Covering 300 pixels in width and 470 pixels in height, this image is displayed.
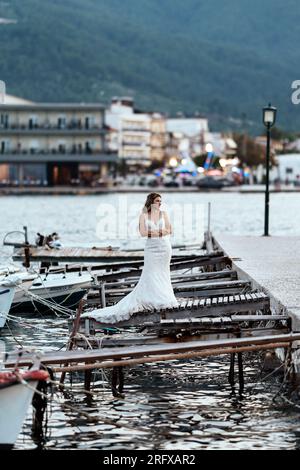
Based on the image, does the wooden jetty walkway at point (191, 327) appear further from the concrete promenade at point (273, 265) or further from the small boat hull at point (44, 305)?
the small boat hull at point (44, 305)

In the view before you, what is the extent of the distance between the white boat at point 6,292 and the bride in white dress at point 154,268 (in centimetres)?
586

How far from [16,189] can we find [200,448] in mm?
174440

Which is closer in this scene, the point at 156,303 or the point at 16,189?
the point at 156,303

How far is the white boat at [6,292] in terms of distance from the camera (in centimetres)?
2802

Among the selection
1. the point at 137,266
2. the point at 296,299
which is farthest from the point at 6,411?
the point at 137,266

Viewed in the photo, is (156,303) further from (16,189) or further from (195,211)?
(16,189)

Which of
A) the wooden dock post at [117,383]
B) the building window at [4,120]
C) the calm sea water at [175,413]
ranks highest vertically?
the building window at [4,120]

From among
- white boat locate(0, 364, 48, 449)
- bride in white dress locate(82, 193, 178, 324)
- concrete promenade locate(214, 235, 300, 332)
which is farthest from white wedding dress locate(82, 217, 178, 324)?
white boat locate(0, 364, 48, 449)

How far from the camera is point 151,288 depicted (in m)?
22.6

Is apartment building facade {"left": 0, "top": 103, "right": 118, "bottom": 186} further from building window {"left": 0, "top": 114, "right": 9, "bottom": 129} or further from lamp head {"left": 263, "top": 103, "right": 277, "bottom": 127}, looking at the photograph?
lamp head {"left": 263, "top": 103, "right": 277, "bottom": 127}

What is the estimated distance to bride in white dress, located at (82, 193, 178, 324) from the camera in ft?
73.7

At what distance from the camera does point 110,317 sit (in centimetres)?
2209

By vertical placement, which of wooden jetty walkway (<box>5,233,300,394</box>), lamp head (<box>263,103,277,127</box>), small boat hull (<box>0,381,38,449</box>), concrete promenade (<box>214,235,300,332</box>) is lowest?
small boat hull (<box>0,381,38,449</box>)

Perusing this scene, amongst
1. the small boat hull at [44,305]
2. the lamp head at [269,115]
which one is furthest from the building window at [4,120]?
the small boat hull at [44,305]
